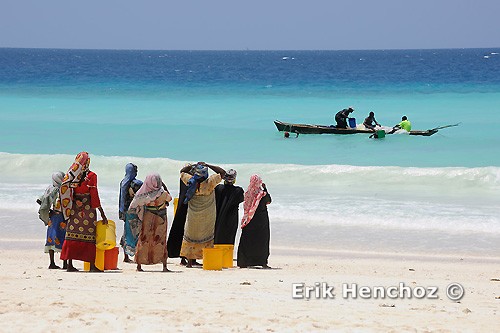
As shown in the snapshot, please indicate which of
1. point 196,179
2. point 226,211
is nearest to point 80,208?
point 196,179

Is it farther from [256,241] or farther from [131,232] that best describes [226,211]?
[131,232]

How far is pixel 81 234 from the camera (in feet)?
27.5

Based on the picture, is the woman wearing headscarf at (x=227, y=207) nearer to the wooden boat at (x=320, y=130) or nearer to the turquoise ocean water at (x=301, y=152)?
the turquoise ocean water at (x=301, y=152)

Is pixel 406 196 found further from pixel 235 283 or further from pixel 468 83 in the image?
pixel 468 83

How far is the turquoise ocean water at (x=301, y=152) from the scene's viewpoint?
12.7 metres

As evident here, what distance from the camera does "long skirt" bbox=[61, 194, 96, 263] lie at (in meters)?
8.27

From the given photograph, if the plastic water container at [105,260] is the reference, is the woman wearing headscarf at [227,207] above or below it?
above

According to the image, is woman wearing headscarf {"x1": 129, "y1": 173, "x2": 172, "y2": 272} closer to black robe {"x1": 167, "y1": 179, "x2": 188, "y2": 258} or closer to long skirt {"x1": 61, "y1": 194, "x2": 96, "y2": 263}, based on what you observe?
long skirt {"x1": 61, "y1": 194, "x2": 96, "y2": 263}

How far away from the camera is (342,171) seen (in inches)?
709

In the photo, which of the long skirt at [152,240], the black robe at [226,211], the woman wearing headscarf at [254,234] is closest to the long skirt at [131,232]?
the long skirt at [152,240]

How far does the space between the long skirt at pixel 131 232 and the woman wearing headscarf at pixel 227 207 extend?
0.83m

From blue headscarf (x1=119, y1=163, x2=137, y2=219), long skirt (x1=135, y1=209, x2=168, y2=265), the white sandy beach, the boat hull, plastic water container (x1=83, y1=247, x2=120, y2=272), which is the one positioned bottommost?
the white sandy beach

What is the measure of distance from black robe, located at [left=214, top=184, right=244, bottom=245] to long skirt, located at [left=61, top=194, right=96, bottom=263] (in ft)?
4.91

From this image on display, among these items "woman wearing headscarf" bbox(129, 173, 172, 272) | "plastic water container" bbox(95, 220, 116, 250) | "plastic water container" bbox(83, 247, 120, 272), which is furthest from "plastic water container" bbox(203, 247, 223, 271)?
"plastic water container" bbox(95, 220, 116, 250)
